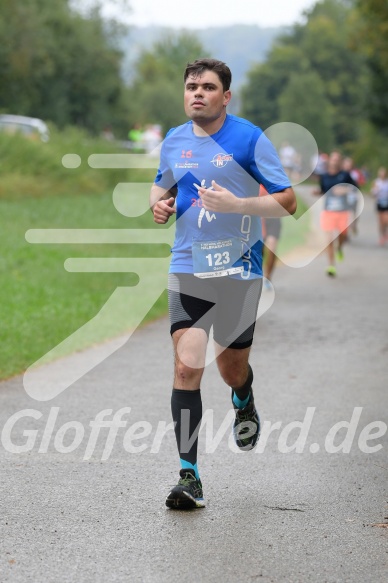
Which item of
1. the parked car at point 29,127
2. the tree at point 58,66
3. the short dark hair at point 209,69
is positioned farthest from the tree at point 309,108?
the short dark hair at point 209,69

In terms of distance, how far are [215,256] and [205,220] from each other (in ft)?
0.57

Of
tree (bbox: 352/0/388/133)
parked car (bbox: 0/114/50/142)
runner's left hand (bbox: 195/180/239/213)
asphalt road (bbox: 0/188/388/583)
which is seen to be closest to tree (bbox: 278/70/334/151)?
tree (bbox: 352/0/388/133)

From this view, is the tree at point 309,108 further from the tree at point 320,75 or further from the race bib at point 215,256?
the race bib at point 215,256

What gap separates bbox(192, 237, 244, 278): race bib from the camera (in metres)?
5.77

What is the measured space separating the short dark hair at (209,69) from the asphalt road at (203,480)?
2.00 meters

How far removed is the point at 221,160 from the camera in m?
5.75

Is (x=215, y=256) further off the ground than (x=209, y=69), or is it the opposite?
(x=209, y=69)

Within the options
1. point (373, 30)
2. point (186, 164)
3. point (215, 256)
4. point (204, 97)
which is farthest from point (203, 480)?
point (373, 30)

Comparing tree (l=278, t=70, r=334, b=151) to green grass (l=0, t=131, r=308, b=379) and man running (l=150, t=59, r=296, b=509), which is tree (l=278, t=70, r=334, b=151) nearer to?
green grass (l=0, t=131, r=308, b=379)

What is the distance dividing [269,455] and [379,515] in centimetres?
137

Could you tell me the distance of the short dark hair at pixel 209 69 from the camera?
577 centimetres

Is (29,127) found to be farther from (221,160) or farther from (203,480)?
(221,160)

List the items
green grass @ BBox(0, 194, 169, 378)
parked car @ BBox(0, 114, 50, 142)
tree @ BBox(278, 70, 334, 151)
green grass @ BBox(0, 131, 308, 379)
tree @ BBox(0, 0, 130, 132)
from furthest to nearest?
1. tree @ BBox(278, 70, 334, 151)
2. tree @ BBox(0, 0, 130, 132)
3. parked car @ BBox(0, 114, 50, 142)
4. green grass @ BBox(0, 131, 308, 379)
5. green grass @ BBox(0, 194, 169, 378)

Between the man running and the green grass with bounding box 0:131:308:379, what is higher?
the man running
